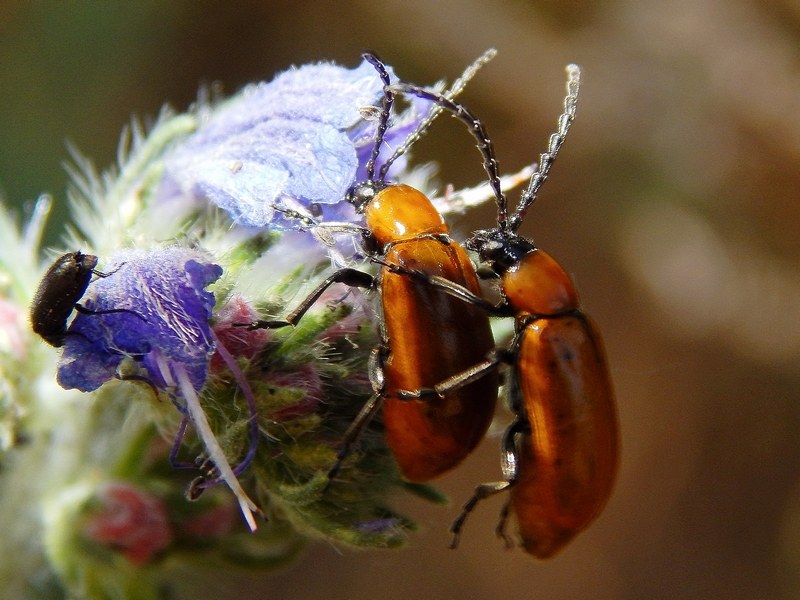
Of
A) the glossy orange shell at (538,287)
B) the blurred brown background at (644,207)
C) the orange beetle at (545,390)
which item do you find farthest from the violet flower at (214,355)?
the blurred brown background at (644,207)

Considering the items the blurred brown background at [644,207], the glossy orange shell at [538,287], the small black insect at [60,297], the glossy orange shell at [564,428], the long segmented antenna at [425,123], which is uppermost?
the blurred brown background at [644,207]

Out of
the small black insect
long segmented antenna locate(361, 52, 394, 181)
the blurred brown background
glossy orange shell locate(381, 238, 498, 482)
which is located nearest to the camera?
the small black insect

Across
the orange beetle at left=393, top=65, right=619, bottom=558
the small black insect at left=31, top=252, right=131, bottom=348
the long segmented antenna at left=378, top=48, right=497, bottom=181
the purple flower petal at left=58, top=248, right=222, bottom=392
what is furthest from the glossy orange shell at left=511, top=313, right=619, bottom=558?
the small black insect at left=31, top=252, right=131, bottom=348

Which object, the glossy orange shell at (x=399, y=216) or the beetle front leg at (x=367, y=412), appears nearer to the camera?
the beetle front leg at (x=367, y=412)

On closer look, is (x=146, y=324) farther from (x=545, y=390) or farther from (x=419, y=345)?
(x=545, y=390)

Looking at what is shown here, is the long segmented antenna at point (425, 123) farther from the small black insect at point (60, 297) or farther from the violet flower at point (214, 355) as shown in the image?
the small black insect at point (60, 297)

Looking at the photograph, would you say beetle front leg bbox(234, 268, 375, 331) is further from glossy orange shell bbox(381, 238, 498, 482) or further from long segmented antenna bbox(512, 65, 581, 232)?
long segmented antenna bbox(512, 65, 581, 232)

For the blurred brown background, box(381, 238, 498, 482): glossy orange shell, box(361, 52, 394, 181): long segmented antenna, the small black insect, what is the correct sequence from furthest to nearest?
the blurred brown background, box(361, 52, 394, 181): long segmented antenna, box(381, 238, 498, 482): glossy orange shell, the small black insect
